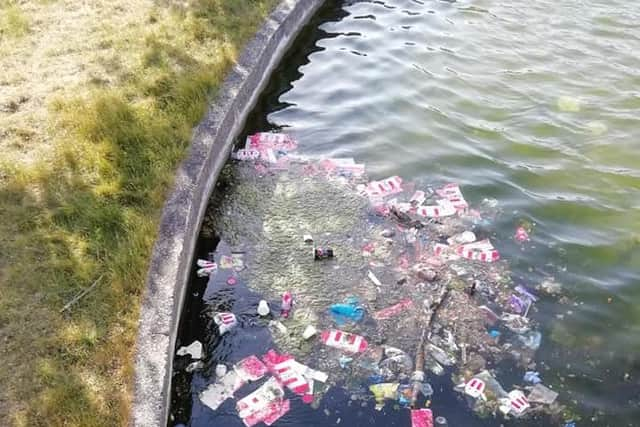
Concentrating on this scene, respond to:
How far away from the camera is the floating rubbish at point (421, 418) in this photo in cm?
367

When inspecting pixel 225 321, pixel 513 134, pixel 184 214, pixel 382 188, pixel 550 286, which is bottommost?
pixel 550 286

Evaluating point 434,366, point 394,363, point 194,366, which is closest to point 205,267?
point 194,366

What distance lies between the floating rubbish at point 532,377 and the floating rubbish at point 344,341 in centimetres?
110

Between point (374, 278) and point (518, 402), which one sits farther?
point (374, 278)

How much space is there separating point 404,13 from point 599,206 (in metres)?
4.47

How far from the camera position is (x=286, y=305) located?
4383 mm

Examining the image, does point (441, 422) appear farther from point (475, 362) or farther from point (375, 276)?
point (375, 276)

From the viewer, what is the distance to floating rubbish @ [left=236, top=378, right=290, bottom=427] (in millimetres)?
3701

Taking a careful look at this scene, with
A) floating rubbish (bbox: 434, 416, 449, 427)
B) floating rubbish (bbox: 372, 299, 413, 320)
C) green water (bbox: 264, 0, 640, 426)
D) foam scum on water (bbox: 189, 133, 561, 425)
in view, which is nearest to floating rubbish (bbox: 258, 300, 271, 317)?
foam scum on water (bbox: 189, 133, 561, 425)

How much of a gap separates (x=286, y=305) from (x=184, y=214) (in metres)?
1.10

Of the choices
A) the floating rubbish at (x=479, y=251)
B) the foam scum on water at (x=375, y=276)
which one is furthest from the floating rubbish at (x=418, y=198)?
the floating rubbish at (x=479, y=251)

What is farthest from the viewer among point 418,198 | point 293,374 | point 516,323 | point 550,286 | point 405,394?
point 418,198

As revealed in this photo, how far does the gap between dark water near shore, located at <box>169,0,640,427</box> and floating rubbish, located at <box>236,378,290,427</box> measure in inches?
2.9

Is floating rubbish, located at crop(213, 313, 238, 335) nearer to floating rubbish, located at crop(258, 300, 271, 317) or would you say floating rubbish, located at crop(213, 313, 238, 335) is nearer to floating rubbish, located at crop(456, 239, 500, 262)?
floating rubbish, located at crop(258, 300, 271, 317)
